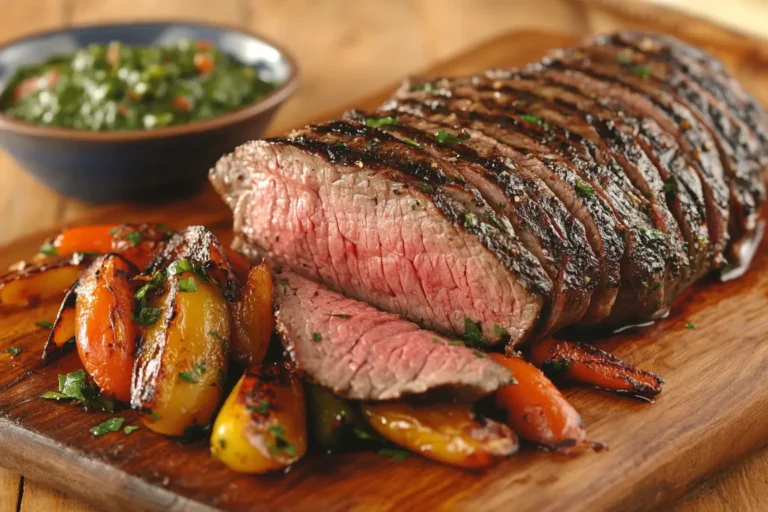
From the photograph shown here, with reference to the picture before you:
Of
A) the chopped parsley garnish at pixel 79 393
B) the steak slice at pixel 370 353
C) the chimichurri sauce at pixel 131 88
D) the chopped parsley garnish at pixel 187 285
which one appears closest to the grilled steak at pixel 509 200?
the steak slice at pixel 370 353

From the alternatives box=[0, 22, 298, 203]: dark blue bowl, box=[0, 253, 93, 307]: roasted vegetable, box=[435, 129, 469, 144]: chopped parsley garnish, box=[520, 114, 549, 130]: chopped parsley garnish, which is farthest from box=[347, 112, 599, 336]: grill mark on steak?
box=[0, 22, 298, 203]: dark blue bowl

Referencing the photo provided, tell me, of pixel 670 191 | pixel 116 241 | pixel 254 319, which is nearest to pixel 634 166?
pixel 670 191

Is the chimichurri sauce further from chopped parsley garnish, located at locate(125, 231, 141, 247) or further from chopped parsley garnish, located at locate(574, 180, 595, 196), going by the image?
chopped parsley garnish, located at locate(574, 180, 595, 196)

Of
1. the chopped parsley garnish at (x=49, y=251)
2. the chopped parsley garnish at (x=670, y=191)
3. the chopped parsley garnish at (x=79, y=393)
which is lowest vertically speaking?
the chopped parsley garnish at (x=49, y=251)

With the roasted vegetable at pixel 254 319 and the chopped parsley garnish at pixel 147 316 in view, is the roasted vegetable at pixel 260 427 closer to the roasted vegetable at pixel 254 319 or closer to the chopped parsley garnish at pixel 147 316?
the roasted vegetable at pixel 254 319

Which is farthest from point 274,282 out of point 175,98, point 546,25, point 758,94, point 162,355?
point 546,25

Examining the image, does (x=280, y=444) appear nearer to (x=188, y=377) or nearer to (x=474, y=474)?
(x=188, y=377)
